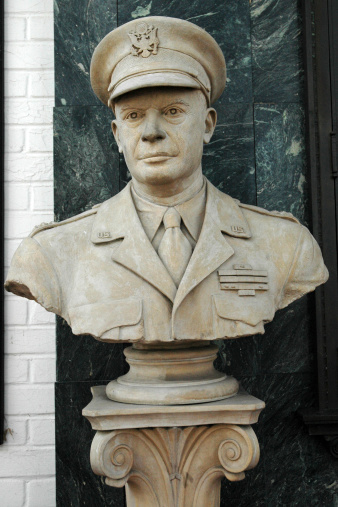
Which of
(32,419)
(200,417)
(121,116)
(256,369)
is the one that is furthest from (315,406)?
(121,116)

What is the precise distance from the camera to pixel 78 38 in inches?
110

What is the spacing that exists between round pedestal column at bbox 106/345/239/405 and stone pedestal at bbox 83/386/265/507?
1.3 inches

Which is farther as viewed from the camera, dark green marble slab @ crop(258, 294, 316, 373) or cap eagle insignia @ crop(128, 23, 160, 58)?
dark green marble slab @ crop(258, 294, 316, 373)

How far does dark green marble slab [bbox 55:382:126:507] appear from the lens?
2.63 m

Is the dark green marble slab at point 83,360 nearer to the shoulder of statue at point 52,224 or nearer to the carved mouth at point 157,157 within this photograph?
the shoulder of statue at point 52,224

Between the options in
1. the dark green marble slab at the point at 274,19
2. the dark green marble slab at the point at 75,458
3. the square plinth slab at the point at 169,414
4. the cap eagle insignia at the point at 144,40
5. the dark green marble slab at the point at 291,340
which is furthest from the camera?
the dark green marble slab at the point at 274,19

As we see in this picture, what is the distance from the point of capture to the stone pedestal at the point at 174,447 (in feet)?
6.11

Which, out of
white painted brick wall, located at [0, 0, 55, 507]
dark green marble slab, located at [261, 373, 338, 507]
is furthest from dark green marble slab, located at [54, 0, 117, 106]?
dark green marble slab, located at [261, 373, 338, 507]

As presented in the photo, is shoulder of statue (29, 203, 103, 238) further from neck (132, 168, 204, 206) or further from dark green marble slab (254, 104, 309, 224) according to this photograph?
dark green marble slab (254, 104, 309, 224)

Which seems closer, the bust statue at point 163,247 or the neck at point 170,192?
the bust statue at point 163,247

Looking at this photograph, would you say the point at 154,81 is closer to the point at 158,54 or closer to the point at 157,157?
the point at 158,54

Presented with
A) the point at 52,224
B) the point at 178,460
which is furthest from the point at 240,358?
the point at 52,224

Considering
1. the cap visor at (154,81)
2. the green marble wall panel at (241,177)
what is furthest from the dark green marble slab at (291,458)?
the cap visor at (154,81)

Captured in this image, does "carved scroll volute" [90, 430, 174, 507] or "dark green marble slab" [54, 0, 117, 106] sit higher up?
"dark green marble slab" [54, 0, 117, 106]
